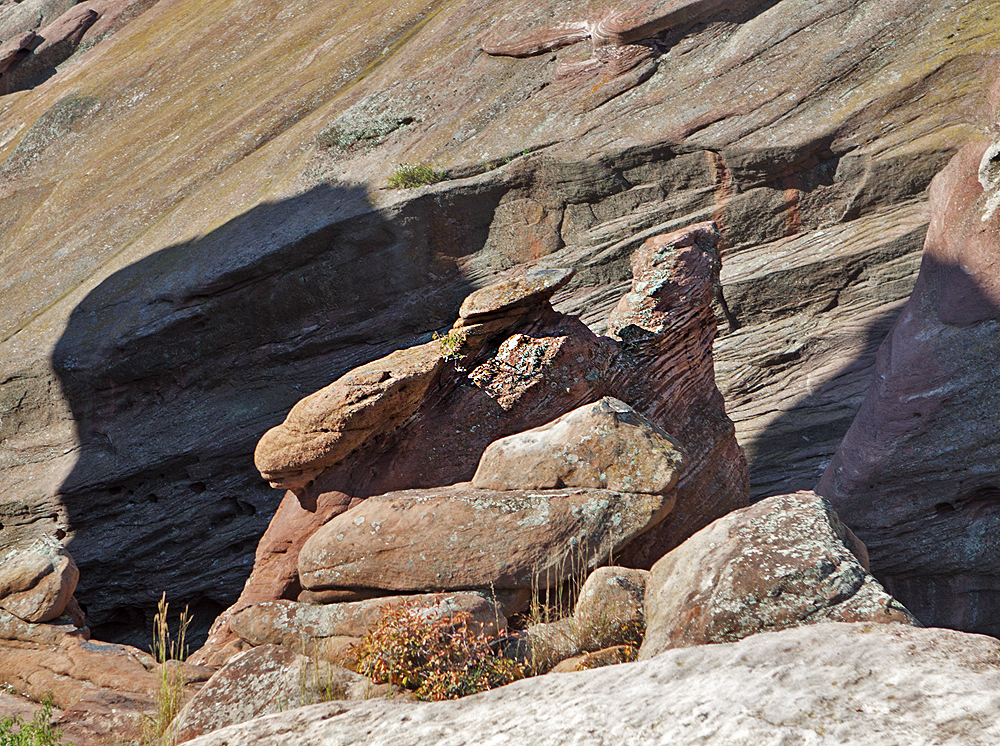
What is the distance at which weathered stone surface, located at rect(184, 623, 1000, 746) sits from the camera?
4.01 m

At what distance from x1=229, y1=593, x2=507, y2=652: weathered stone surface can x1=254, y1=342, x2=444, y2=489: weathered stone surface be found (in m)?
1.80

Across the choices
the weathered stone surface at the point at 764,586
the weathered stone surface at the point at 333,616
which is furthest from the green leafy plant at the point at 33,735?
the weathered stone surface at the point at 764,586

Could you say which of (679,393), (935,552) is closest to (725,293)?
(679,393)

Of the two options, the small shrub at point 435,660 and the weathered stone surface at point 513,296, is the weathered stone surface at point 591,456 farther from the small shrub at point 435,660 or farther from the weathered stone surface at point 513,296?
the small shrub at point 435,660

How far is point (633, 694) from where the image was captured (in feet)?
15.1

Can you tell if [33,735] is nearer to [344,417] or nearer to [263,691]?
[263,691]

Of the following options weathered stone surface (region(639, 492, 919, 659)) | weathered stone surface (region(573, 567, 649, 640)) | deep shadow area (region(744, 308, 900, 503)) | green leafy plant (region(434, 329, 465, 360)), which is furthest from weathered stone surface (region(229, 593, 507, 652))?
deep shadow area (region(744, 308, 900, 503))

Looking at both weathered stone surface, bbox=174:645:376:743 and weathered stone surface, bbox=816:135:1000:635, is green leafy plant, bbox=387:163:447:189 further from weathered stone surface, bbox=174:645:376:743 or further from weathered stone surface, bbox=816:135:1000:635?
weathered stone surface, bbox=174:645:376:743

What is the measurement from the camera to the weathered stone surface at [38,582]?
9844 millimetres

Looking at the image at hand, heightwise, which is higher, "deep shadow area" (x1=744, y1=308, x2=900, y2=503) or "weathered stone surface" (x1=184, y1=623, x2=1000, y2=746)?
"weathered stone surface" (x1=184, y1=623, x2=1000, y2=746)

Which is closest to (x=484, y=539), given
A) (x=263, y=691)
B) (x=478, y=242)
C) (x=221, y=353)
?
(x=263, y=691)

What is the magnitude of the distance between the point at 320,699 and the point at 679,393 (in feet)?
21.7

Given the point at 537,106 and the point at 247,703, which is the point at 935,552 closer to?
the point at 247,703

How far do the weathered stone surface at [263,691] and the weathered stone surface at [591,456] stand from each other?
2818 millimetres
